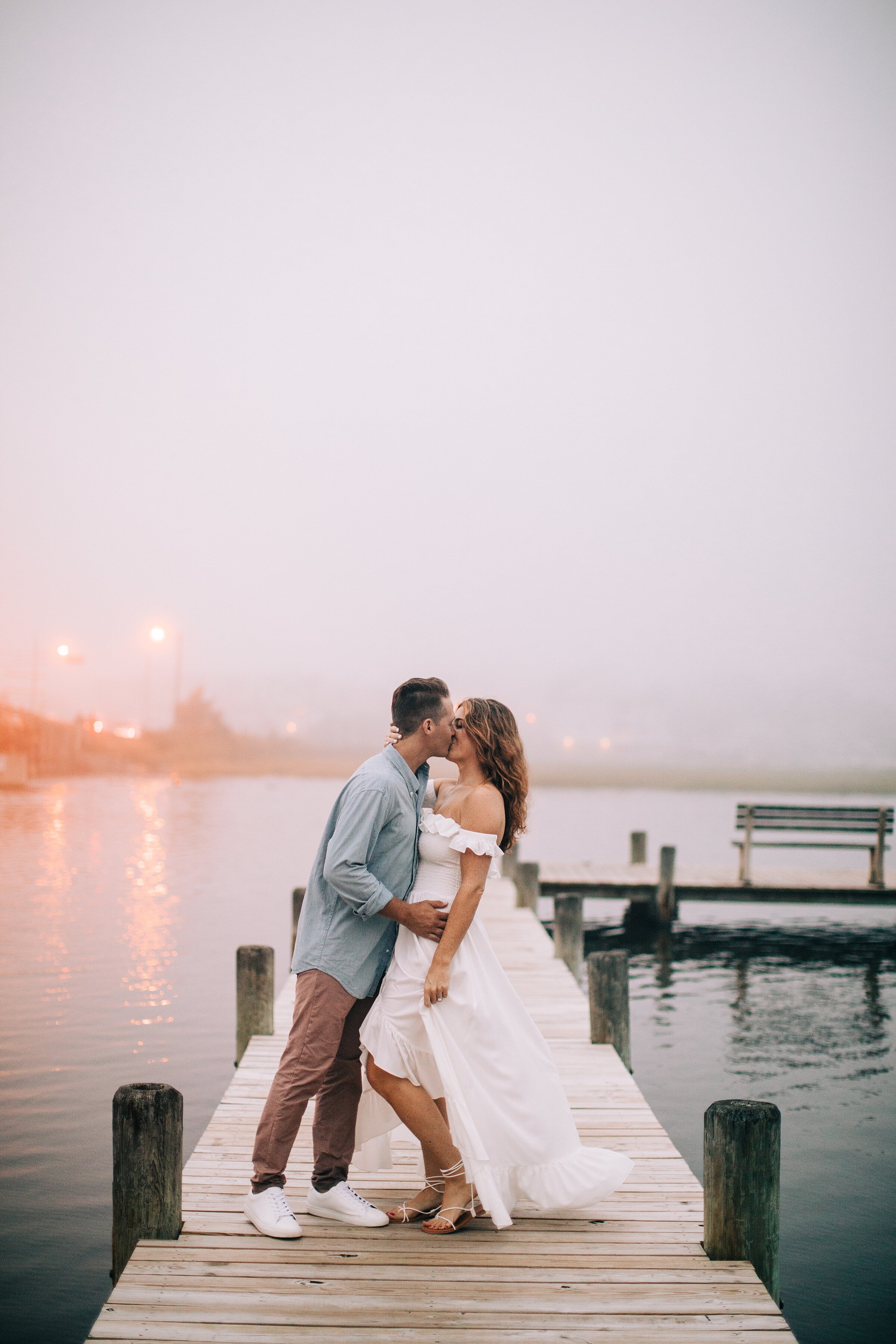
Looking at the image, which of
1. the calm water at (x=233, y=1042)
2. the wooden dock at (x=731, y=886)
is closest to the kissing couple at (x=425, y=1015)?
the calm water at (x=233, y=1042)

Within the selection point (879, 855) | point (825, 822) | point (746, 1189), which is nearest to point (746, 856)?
point (825, 822)

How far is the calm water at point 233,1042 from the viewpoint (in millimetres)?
6609

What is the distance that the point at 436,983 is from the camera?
3.98 meters

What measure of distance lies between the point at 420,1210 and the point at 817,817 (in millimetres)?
12999

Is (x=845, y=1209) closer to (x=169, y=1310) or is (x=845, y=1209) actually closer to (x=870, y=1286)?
(x=870, y=1286)

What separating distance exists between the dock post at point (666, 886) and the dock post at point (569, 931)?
592 cm

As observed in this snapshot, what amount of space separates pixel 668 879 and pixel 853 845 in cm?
300

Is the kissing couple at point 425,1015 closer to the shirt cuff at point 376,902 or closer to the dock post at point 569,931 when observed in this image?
the shirt cuff at point 376,902

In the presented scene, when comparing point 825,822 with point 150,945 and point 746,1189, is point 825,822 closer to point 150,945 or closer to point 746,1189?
point 150,945

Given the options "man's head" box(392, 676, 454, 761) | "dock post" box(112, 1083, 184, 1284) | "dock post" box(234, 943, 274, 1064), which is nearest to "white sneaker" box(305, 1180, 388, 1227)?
"dock post" box(112, 1083, 184, 1284)

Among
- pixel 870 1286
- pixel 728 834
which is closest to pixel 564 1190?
pixel 870 1286

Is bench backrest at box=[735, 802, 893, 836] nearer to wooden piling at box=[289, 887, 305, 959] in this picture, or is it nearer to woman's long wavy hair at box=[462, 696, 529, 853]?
wooden piling at box=[289, 887, 305, 959]

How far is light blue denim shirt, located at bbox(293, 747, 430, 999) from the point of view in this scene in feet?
12.9

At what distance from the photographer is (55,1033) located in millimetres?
12008
